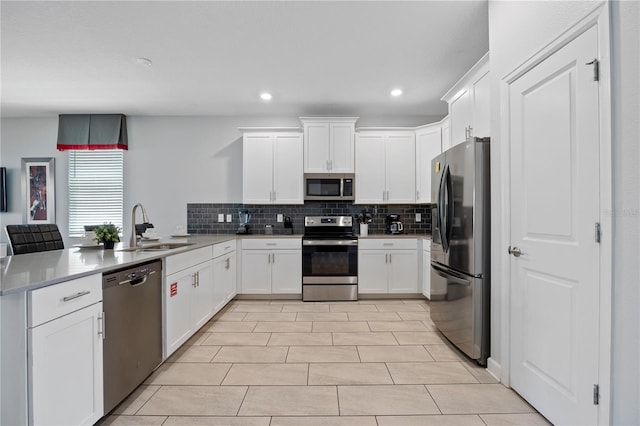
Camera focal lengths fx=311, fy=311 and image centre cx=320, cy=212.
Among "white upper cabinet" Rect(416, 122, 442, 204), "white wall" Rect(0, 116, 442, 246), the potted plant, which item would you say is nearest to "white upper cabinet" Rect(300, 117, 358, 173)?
"white wall" Rect(0, 116, 442, 246)

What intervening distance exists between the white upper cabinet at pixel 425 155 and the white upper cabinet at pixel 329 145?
3.10ft

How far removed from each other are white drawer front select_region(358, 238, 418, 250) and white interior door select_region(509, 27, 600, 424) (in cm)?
221

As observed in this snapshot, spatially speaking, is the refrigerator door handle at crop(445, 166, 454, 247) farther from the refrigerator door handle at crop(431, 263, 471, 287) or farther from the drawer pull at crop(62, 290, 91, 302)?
the drawer pull at crop(62, 290, 91, 302)

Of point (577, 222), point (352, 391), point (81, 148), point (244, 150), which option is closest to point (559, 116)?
point (577, 222)

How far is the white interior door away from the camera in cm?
144

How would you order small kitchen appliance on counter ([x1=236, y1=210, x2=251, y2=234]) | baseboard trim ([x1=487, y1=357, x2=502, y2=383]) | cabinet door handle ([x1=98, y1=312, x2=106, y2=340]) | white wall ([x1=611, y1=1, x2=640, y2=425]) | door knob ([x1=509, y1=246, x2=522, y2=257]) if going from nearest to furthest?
1. white wall ([x1=611, y1=1, x2=640, y2=425])
2. cabinet door handle ([x1=98, y1=312, x2=106, y2=340])
3. door knob ([x1=509, y1=246, x2=522, y2=257])
4. baseboard trim ([x1=487, y1=357, x2=502, y2=383])
5. small kitchen appliance on counter ([x1=236, y1=210, x2=251, y2=234])

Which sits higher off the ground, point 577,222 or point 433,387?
point 577,222

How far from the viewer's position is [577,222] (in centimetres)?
152

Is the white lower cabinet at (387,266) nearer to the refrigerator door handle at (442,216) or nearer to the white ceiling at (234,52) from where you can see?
the refrigerator door handle at (442,216)

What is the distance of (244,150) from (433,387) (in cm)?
362

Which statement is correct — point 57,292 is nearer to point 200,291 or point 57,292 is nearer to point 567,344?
point 200,291

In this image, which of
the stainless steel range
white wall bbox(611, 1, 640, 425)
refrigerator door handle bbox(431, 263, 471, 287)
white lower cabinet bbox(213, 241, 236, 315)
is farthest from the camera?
the stainless steel range

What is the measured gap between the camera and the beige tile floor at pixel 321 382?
179 centimetres

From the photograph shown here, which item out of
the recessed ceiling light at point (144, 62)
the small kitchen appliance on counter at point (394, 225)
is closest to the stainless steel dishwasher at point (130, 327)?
the recessed ceiling light at point (144, 62)
